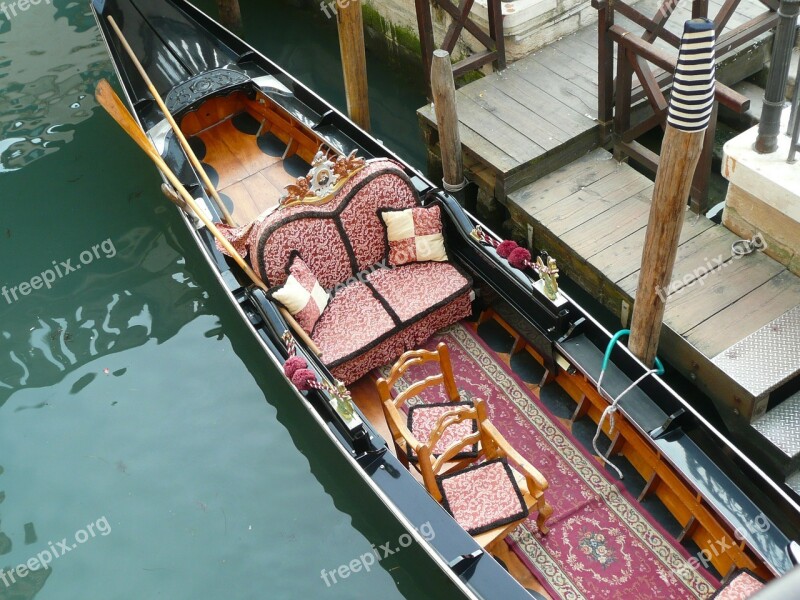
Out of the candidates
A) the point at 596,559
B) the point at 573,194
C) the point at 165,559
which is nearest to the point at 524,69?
the point at 573,194

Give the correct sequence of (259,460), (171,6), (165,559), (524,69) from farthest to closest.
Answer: (171,6)
(524,69)
(259,460)
(165,559)

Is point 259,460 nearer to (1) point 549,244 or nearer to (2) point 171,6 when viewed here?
(1) point 549,244

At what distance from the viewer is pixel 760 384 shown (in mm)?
3836

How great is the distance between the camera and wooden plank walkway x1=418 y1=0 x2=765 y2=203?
200 inches

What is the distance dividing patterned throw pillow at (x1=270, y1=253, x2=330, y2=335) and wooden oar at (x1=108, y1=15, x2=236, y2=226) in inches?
30.2

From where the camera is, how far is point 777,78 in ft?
12.3

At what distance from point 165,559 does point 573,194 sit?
3.05 metres

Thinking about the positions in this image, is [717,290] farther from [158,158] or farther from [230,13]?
[230,13]

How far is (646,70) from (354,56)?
1.84 metres

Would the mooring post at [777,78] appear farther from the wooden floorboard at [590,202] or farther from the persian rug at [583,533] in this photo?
the persian rug at [583,533]

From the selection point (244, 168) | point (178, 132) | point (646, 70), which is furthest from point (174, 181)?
point (646, 70)

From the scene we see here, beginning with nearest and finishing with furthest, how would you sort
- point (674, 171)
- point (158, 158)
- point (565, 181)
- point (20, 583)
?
1. point (674, 171)
2. point (20, 583)
3. point (158, 158)
4. point (565, 181)

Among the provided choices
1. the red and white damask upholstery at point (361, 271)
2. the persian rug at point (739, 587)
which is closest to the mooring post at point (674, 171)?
the red and white damask upholstery at point (361, 271)

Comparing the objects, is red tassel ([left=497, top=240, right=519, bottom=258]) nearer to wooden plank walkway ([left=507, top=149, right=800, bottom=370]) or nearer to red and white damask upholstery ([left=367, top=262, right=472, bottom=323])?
red and white damask upholstery ([left=367, top=262, right=472, bottom=323])
